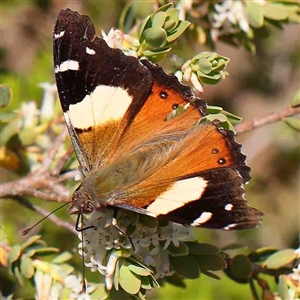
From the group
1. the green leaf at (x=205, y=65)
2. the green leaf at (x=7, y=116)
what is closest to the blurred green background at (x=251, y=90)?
the green leaf at (x=7, y=116)

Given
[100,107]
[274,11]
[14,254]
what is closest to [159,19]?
[100,107]

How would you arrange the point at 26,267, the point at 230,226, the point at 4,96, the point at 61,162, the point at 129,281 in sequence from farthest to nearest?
the point at 4,96 < the point at 61,162 < the point at 26,267 < the point at 129,281 < the point at 230,226

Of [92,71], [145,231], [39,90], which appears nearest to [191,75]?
[92,71]

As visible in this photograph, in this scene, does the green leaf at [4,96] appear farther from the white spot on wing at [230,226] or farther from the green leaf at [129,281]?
the white spot on wing at [230,226]

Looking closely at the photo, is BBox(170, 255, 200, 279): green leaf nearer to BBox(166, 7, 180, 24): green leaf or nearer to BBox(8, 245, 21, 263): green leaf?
BBox(8, 245, 21, 263): green leaf

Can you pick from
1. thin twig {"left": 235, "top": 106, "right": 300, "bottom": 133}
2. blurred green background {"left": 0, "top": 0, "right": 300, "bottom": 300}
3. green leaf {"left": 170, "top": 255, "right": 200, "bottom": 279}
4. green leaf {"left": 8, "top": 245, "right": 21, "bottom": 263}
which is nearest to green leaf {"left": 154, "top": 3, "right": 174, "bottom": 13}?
thin twig {"left": 235, "top": 106, "right": 300, "bottom": 133}

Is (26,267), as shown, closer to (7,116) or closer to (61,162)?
(61,162)

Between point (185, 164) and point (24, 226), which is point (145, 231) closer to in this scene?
point (185, 164)

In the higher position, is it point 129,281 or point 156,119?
point 156,119
